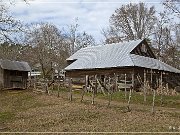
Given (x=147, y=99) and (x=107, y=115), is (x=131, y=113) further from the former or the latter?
(x=147, y=99)

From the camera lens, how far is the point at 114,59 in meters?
40.3

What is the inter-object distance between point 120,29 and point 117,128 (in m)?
47.1

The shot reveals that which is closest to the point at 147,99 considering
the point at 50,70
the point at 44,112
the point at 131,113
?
the point at 131,113

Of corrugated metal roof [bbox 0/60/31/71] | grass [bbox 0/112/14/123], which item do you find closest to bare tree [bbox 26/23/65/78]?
corrugated metal roof [bbox 0/60/31/71]

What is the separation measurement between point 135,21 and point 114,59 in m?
23.4

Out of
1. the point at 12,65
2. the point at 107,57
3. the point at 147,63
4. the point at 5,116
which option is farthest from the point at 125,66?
the point at 5,116

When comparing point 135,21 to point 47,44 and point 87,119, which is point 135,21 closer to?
point 47,44

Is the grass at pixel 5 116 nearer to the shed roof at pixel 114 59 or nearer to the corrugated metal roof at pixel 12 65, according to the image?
the shed roof at pixel 114 59

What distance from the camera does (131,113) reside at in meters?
Result: 20.9

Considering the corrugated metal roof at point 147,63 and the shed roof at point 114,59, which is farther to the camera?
the shed roof at point 114,59

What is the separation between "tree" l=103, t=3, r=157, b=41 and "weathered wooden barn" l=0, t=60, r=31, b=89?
76.8 feet

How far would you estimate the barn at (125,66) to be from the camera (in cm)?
3841

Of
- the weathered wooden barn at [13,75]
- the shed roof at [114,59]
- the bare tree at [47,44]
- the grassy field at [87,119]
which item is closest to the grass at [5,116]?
the grassy field at [87,119]

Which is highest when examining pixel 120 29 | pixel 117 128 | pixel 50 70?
pixel 120 29
